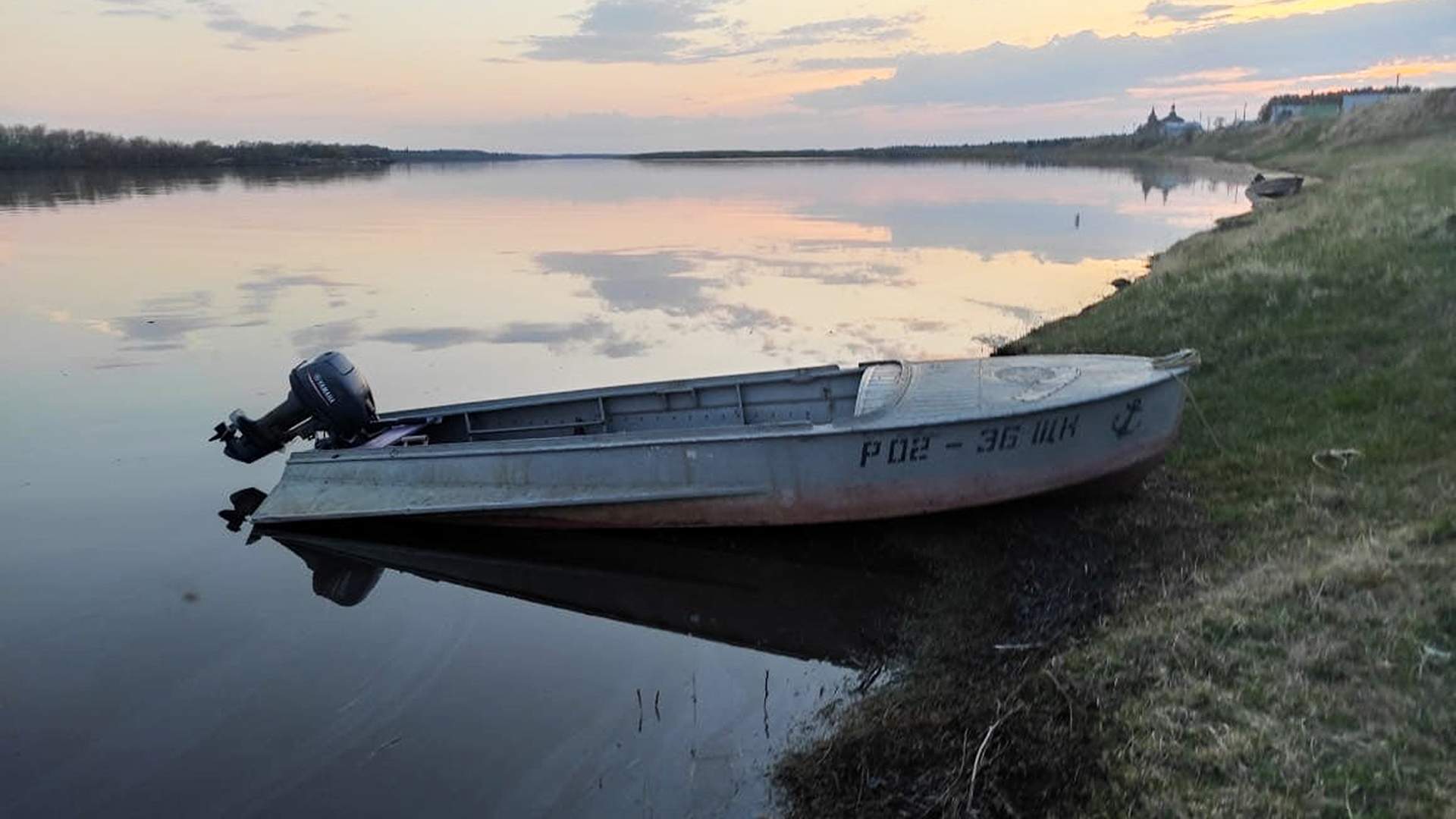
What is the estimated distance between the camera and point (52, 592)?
7836 millimetres

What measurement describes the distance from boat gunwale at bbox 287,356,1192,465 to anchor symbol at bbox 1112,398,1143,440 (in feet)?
0.43

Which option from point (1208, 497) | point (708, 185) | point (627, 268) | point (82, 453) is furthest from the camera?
→ point (708, 185)

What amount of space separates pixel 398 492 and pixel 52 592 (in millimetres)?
2755

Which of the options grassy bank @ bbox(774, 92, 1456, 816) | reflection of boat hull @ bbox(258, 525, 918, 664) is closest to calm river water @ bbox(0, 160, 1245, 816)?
reflection of boat hull @ bbox(258, 525, 918, 664)

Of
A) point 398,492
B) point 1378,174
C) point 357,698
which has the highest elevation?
point 1378,174

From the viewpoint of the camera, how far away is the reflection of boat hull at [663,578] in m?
6.95

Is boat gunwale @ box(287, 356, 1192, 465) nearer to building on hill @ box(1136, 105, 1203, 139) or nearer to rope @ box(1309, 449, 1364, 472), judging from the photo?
rope @ box(1309, 449, 1364, 472)

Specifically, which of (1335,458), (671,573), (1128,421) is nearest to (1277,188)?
(1335,458)

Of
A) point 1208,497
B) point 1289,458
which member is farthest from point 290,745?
point 1289,458

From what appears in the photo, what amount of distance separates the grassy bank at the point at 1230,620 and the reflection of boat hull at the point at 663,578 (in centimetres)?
52

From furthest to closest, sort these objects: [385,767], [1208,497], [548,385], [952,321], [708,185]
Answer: [708,185], [952,321], [548,385], [1208,497], [385,767]

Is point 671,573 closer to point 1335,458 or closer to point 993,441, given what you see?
point 993,441

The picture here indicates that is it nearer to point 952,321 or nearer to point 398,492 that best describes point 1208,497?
point 398,492

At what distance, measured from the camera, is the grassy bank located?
400 cm
